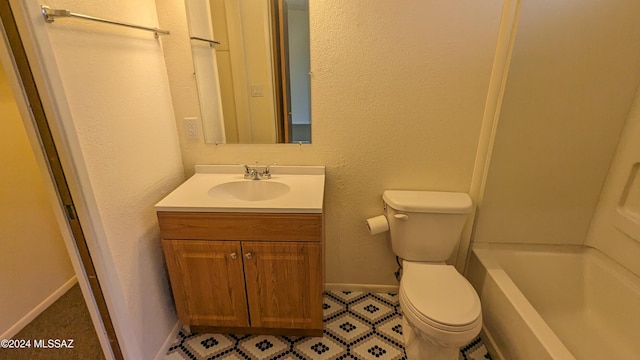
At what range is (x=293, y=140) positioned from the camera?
66.4 inches

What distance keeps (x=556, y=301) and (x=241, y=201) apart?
179 cm

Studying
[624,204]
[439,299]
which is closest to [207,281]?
[439,299]

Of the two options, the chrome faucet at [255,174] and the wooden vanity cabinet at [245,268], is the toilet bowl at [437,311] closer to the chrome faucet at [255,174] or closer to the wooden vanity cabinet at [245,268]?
the wooden vanity cabinet at [245,268]

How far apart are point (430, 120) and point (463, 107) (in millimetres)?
172


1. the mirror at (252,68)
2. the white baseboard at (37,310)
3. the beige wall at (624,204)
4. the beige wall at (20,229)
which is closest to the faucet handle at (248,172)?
the mirror at (252,68)

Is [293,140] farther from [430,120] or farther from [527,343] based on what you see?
[527,343]

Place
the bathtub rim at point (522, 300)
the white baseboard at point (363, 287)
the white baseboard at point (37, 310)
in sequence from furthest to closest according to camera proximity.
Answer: the white baseboard at point (363, 287)
the white baseboard at point (37, 310)
the bathtub rim at point (522, 300)

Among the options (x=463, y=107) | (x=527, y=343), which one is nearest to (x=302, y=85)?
(x=463, y=107)

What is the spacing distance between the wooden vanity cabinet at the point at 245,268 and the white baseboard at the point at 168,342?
0.41 feet

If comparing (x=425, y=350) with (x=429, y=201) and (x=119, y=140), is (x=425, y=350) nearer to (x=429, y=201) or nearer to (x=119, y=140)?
(x=429, y=201)

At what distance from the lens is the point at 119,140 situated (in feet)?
4.05

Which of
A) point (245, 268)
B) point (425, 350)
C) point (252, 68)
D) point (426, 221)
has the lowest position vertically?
point (425, 350)

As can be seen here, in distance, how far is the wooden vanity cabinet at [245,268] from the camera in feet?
4.55

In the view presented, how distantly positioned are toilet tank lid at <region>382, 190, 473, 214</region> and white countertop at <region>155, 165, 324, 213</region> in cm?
40
